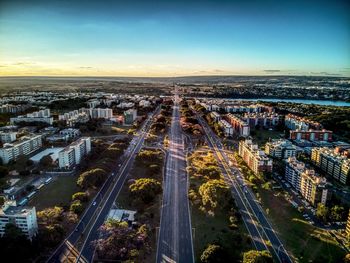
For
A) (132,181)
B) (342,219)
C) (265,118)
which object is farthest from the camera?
(265,118)

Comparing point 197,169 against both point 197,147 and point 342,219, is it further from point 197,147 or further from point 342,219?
point 342,219

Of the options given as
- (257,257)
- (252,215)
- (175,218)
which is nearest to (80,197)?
(175,218)

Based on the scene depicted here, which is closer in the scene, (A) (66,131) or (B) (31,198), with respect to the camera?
(B) (31,198)

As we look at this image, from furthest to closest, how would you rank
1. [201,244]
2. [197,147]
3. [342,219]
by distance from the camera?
[197,147], [342,219], [201,244]

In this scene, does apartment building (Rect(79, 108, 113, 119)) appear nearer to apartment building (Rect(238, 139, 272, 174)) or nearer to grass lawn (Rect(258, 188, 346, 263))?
apartment building (Rect(238, 139, 272, 174))

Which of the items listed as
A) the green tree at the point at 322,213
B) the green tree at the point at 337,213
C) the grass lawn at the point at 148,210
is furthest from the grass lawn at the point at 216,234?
the green tree at the point at 337,213

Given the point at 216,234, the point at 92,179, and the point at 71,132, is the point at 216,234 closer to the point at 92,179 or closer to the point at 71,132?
the point at 92,179

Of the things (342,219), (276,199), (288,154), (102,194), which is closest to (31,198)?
(102,194)
